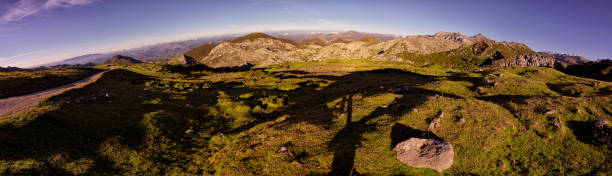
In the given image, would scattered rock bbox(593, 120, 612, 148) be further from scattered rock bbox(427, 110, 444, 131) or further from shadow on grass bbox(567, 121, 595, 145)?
scattered rock bbox(427, 110, 444, 131)

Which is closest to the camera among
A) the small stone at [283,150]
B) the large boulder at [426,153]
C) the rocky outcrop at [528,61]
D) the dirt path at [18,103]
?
the large boulder at [426,153]

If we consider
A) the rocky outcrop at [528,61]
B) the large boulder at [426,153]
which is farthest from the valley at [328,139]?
the rocky outcrop at [528,61]

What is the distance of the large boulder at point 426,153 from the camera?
41.3 feet

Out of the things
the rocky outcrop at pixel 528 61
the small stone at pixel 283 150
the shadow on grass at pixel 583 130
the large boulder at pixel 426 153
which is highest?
the rocky outcrop at pixel 528 61

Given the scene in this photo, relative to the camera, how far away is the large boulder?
1260 cm

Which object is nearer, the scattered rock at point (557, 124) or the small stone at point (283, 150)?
the scattered rock at point (557, 124)

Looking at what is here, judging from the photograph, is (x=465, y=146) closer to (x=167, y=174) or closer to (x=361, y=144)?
(x=361, y=144)

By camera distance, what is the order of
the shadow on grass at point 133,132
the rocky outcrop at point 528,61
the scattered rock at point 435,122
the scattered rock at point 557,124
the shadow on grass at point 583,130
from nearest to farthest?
the shadow on grass at point 583,130
the shadow on grass at point 133,132
the scattered rock at point 557,124
the scattered rock at point 435,122
the rocky outcrop at point 528,61

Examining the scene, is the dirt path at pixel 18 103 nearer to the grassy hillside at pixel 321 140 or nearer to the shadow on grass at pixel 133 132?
the grassy hillside at pixel 321 140

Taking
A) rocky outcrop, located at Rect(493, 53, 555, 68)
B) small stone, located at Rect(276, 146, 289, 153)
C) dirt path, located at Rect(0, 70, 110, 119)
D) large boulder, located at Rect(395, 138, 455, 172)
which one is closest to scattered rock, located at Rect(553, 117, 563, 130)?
large boulder, located at Rect(395, 138, 455, 172)

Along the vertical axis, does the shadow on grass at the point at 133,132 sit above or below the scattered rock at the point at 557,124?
below

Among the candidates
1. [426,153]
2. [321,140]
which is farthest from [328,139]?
[426,153]

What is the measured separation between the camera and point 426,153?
13.2m

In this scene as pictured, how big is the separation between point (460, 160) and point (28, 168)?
28.6 metres
